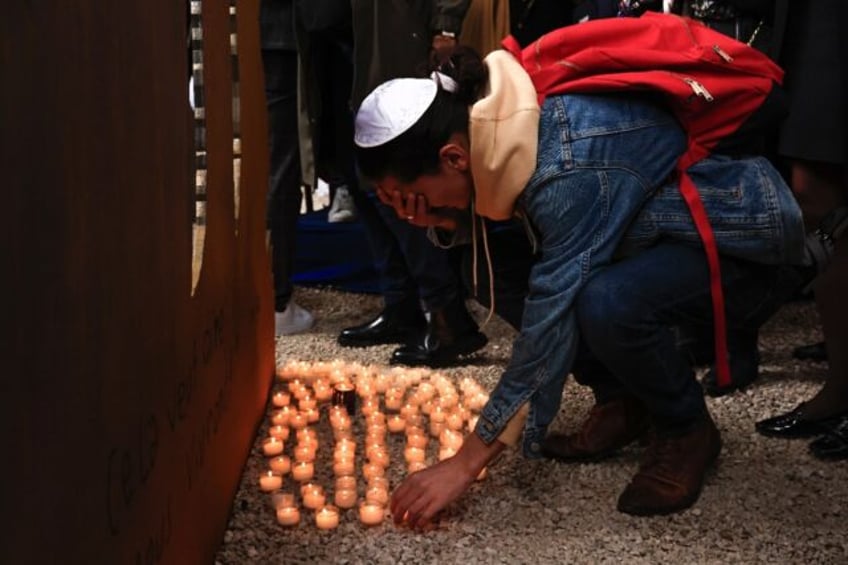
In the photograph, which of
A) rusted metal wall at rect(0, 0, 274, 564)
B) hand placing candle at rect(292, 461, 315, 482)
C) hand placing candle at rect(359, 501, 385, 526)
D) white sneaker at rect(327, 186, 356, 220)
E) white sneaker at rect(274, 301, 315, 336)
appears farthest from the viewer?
white sneaker at rect(327, 186, 356, 220)

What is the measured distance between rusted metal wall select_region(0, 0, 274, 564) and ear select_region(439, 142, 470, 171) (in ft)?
1.35

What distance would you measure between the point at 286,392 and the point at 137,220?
1605 mm

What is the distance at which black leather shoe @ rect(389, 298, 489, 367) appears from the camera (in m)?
2.98

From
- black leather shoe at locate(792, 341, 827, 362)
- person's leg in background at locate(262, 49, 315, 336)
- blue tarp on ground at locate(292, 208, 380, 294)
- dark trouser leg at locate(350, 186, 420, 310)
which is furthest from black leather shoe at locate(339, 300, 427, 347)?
black leather shoe at locate(792, 341, 827, 362)

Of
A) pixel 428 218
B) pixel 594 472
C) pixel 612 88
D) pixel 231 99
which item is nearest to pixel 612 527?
pixel 594 472

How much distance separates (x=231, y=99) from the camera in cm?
205

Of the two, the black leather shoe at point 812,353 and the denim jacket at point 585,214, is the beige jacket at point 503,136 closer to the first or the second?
the denim jacket at point 585,214

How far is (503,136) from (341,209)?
291 cm

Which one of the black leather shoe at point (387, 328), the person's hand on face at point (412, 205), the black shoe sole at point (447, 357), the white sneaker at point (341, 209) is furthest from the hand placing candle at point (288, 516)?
the white sneaker at point (341, 209)

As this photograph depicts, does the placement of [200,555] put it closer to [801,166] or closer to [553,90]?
[553,90]

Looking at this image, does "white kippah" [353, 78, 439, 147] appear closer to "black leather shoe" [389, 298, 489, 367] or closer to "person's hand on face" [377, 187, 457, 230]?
"person's hand on face" [377, 187, 457, 230]

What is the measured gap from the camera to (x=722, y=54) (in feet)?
6.39

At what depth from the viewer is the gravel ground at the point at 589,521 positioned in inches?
73.0

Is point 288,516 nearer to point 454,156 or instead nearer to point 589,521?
point 589,521
